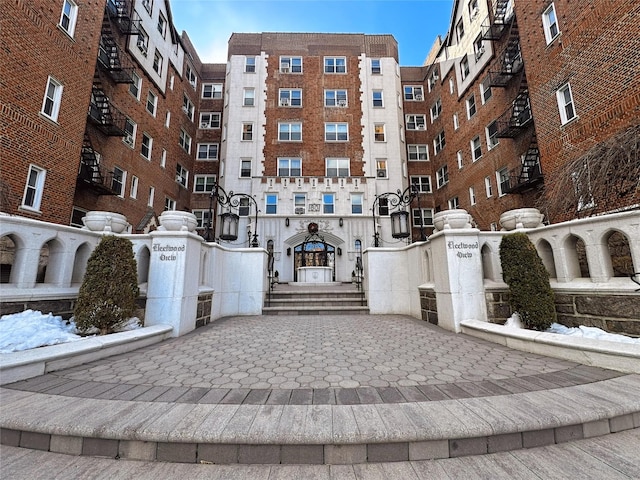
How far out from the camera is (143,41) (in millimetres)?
16469

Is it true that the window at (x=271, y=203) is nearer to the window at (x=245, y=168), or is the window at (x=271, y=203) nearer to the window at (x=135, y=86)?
the window at (x=245, y=168)

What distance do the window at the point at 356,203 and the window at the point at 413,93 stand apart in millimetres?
12343

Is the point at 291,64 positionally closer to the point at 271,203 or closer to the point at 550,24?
the point at 271,203

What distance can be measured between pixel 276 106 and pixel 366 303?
18467 mm

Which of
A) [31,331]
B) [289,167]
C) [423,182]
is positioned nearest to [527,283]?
[31,331]

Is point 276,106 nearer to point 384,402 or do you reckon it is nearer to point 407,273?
point 407,273

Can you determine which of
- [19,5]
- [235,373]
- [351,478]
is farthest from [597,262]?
[19,5]

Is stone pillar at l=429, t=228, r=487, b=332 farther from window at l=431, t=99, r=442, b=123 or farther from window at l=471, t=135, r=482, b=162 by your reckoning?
window at l=431, t=99, r=442, b=123

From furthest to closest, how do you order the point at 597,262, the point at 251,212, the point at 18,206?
the point at 251,212 → the point at 18,206 → the point at 597,262

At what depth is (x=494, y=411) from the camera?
231 cm

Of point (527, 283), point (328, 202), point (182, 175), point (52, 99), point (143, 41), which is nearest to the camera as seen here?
point (527, 283)

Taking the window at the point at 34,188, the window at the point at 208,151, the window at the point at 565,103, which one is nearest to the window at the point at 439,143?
the window at the point at 565,103

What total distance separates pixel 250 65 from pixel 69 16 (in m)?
12.8

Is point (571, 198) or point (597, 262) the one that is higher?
point (571, 198)
